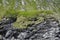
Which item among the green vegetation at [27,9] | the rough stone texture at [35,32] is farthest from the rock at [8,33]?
the green vegetation at [27,9]

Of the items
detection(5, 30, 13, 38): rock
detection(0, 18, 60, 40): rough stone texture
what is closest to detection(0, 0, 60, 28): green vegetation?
detection(0, 18, 60, 40): rough stone texture

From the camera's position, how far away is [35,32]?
76.3ft

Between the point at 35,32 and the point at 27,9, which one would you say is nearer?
the point at 35,32

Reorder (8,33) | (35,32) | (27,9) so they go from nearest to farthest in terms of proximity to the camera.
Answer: (35,32) < (8,33) < (27,9)

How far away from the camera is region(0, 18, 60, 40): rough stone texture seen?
22.6 metres

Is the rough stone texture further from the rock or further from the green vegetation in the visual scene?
the green vegetation

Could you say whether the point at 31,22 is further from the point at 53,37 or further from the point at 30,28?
the point at 53,37

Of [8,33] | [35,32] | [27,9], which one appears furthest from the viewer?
[27,9]

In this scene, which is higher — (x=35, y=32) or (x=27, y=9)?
(x=27, y=9)

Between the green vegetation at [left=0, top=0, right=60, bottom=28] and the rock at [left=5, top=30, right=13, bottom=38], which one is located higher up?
the green vegetation at [left=0, top=0, right=60, bottom=28]

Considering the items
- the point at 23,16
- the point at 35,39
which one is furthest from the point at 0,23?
the point at 35,39

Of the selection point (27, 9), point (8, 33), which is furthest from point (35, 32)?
point (27, 9)

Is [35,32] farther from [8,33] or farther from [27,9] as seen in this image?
[27,9]

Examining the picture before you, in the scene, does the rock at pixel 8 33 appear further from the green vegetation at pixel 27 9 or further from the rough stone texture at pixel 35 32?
the green vegetation at pixel 27 9
